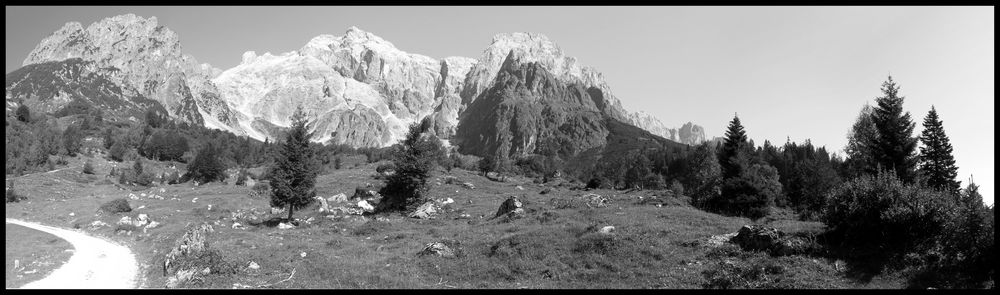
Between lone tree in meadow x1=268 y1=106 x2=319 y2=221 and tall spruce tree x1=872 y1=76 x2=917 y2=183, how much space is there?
2173 inches

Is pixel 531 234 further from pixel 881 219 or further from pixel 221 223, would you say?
pixel 221 223

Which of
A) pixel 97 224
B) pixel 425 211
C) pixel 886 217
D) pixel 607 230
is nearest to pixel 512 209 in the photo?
pixel 425 211

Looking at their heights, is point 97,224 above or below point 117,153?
below

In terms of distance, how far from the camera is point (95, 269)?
26.1m

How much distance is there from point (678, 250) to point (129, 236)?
44733mm

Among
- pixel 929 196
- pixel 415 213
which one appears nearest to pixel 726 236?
pixel 929 196

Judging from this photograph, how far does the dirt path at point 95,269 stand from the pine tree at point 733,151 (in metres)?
50.6

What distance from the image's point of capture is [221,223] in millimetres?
44406

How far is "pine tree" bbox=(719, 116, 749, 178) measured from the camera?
4850 cm

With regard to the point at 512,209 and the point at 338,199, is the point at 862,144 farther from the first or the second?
the point at 338,199

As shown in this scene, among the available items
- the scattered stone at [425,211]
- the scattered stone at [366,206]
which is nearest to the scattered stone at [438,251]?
the scattered stone at [425,211]

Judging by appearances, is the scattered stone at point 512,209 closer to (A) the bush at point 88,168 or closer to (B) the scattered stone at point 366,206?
(B) the scattered stone at point 366,206

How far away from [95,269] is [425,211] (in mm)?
27584

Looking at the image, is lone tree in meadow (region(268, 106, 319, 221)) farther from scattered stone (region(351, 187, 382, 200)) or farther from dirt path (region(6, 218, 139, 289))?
scattered stone (region(351, 187, 382, 200))
